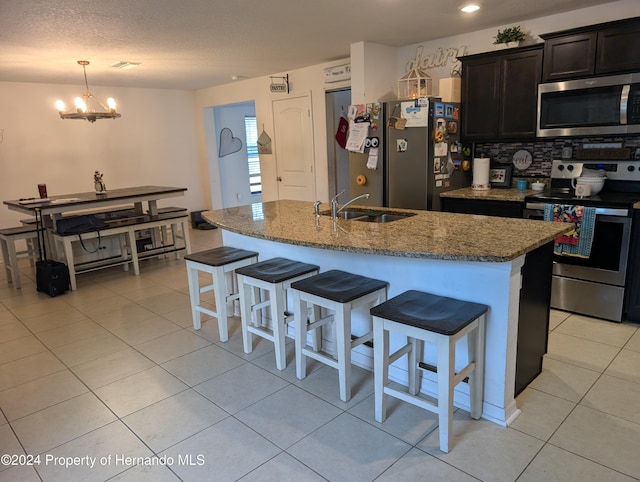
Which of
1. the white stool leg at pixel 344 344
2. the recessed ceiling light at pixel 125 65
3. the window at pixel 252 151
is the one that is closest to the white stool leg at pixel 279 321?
the white stool leg at pixel 344 344

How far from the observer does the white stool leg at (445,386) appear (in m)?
1.85

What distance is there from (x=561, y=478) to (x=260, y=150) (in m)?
5.88

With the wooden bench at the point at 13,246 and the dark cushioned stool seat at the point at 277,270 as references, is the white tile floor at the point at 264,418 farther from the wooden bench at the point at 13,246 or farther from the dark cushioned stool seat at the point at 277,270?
the wooden bench at the point at 13,246

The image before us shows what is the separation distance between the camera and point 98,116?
478cm

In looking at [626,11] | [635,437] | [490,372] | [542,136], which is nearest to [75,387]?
[490,372]

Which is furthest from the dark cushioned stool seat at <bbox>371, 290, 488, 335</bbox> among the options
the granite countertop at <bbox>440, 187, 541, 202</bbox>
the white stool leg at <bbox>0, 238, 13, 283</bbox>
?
the white stool leg at <bbox>0, 238, 13, 283</bbox>

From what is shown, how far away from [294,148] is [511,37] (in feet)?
10.5

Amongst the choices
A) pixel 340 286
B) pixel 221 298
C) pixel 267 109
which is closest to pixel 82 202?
pixel 221 298

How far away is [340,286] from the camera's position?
2.43m

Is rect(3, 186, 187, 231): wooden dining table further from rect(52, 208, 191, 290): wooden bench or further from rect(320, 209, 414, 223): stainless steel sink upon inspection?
rect(320, 209, 414, 223): stainless steel sink

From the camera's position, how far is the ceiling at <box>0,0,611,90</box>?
126 inches

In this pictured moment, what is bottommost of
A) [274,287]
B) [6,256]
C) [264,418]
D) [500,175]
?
[264,418]

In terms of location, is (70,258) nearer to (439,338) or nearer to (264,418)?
(264,418)

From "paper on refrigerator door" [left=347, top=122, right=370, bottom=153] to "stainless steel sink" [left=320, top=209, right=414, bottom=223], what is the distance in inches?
53.6
